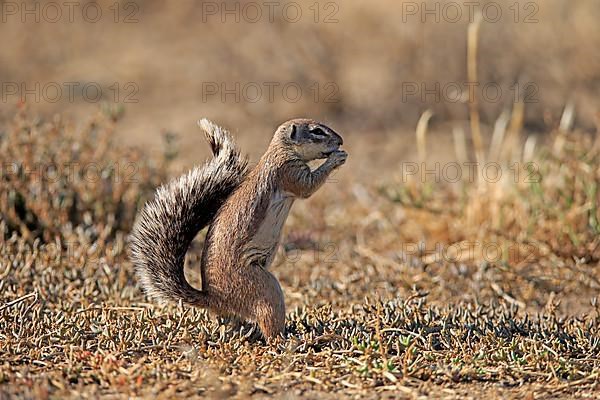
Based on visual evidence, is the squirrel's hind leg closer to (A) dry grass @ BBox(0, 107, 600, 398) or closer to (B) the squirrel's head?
(A) dry grass @ BBox(0, 107, 600, 398)

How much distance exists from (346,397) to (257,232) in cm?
85

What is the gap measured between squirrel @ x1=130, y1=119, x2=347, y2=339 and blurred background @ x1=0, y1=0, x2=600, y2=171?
4.80m

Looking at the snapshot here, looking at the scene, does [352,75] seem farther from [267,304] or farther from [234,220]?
[267,304]

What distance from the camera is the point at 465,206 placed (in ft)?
20.9

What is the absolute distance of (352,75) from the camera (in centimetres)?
1088

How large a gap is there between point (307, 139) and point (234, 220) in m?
0.50

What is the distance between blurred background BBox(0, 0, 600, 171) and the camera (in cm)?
976

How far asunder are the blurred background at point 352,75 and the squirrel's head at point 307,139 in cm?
480

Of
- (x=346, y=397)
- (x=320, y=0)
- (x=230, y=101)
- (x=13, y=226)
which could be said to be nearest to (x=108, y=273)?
(x=13, y=226)

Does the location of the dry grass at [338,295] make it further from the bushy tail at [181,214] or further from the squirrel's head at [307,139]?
the squirrel's head at [307,139]

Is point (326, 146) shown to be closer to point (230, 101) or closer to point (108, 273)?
point (108, 273)

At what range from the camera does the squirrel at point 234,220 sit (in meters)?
4.00

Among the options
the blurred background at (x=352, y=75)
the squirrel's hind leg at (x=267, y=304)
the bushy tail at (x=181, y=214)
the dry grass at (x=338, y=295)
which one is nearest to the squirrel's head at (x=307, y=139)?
the bushy tail at (x=181, y=214)

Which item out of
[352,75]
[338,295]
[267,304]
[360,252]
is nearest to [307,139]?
[267,304]
